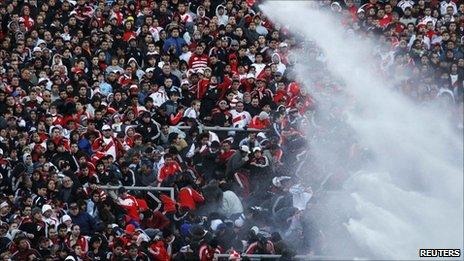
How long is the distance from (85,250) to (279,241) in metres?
4.56

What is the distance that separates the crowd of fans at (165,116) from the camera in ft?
136

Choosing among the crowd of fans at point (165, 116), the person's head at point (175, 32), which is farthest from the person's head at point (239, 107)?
the person's head at point (175, 32)

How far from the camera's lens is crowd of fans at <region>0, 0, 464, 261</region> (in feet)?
136

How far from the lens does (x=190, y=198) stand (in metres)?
42.7

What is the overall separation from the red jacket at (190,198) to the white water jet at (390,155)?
323cm

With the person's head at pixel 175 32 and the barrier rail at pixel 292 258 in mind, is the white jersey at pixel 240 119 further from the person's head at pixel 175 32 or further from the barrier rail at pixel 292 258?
the barrier rail at pixel 292 258

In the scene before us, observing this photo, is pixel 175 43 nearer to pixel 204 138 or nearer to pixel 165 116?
pixel 165 116

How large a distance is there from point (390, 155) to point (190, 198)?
5337mm

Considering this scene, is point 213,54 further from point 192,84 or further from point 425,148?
point 425,148

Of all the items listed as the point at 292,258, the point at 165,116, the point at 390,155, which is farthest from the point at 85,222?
the point at 390,155

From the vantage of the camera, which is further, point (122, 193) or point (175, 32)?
point (175, 32)

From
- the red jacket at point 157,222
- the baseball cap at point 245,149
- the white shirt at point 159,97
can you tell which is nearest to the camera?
the red jacket at point 157,222

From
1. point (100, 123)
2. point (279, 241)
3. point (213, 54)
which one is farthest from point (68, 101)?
point (279, 241)

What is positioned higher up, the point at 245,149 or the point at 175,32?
the point at 175,32
